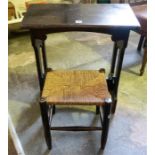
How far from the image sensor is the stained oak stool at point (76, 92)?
45.6 inches

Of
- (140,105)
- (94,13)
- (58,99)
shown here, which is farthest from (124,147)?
(94,13)

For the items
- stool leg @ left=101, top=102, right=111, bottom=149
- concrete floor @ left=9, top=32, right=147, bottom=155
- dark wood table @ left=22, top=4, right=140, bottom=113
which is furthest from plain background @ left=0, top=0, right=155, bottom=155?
stool leg @ left=101, top=102, right=111, bottom=149

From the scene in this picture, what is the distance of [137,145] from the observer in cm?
144

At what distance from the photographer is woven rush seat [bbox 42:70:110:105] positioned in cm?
116

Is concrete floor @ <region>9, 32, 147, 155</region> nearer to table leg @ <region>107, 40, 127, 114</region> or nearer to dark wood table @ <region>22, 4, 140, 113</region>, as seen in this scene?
table leg @ <region>107, 40, 127, 114</region>

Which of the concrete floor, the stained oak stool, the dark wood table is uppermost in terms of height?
the dark wood table

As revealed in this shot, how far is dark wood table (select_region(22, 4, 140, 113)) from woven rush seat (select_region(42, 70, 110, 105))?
0.56 feet

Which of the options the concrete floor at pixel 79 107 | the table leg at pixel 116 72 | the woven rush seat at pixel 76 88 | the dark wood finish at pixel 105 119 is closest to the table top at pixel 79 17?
the table leg at pixel 116 72

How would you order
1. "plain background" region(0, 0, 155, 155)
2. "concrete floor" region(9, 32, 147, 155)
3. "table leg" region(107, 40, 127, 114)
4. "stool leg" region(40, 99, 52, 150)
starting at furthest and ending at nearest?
"concrete floor" region(9, 32, 147, 155)
"table leg" region(107, 40, 127, 114)
"stool leg" region(40, 99, 52, 150)
"plain background" region(0, 0, 155, 155)

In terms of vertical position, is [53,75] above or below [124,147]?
above

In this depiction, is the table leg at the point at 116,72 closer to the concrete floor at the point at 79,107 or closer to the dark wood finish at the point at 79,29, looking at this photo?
the dark wood finish at the point at 79,29
